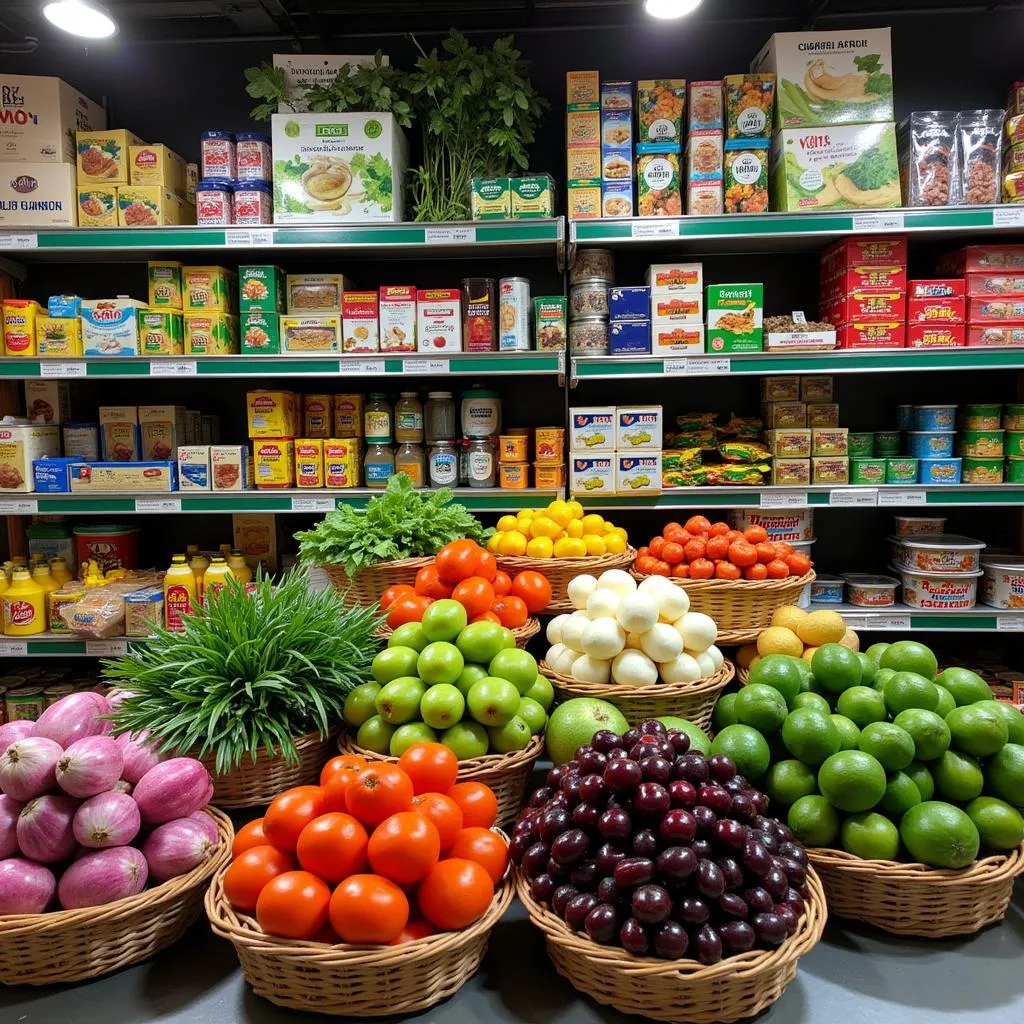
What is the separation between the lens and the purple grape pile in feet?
3.79

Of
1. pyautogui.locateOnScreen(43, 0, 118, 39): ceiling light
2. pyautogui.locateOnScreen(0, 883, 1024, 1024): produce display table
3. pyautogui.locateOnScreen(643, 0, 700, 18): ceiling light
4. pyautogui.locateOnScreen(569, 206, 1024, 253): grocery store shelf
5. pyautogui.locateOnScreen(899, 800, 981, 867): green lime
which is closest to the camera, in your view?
pyautogui.locateOnScreen(0, 883, 1024, 1024): produce display table

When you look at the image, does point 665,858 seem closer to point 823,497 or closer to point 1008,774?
point 1008,774

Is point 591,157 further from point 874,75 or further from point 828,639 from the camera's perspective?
point 828,639

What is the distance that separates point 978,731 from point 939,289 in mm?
2040

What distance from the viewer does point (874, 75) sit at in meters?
2.93

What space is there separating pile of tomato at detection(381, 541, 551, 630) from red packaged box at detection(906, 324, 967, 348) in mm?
1822

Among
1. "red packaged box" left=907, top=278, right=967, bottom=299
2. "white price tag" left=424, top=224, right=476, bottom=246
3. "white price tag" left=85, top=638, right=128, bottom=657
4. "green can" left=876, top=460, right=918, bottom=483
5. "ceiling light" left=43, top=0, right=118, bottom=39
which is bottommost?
"white price tag" left=85, top=638, right=128, bottom=657

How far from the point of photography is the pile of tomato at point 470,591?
6.43 ft

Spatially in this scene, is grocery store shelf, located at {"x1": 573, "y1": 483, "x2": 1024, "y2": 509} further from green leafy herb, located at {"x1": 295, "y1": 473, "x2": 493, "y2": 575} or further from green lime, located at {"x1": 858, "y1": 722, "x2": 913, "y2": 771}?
green lime, located at {"x1": 858, "y1": 722, "x2": 913, "y2": 771}

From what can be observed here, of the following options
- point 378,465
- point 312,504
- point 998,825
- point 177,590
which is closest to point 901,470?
point 998,825

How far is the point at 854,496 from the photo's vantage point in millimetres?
2986

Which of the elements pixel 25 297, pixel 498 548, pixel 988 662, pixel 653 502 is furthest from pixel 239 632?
pixel 988 662

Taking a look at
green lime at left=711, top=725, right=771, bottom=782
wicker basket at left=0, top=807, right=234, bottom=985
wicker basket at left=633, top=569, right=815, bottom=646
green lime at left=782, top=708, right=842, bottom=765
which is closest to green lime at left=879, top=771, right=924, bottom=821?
green lime at left=782, top=708, right=842, bottom=765

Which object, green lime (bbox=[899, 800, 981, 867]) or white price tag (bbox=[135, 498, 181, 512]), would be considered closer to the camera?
green lime (bbox=[899, 800, 981, 867])
